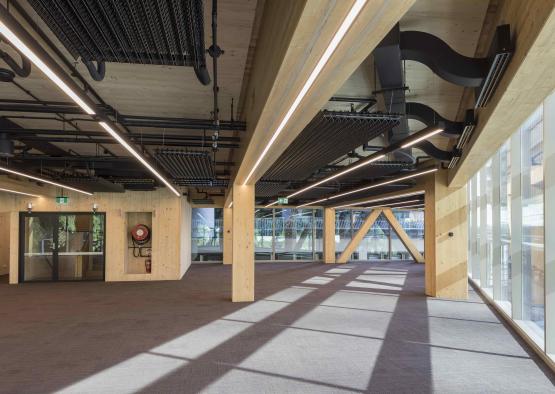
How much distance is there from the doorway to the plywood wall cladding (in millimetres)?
224

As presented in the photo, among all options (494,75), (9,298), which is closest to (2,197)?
(9,298)

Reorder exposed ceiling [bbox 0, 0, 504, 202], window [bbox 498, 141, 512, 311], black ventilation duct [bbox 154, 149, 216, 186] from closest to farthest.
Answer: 1. exposed ceiling [bbox 0, 0, 504, 202]
2. black ventilation duct [bbox 154, 149, 216, 186]
3. window [bbox 498, 141, 512, 311]

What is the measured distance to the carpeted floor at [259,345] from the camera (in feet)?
14.2

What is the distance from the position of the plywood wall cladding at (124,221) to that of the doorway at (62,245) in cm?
22

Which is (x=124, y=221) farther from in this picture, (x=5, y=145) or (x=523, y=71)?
(x=523, y=71)

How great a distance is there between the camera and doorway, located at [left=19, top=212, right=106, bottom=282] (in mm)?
→ 12281

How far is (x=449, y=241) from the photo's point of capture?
950cm

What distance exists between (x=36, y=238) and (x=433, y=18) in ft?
42.3

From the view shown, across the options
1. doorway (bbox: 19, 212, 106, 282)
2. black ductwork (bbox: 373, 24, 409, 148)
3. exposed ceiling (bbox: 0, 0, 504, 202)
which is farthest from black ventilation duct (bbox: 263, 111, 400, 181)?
doorway (bbox: 19, 212, 106, 282)

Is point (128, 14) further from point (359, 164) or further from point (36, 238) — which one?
point (36, 238)

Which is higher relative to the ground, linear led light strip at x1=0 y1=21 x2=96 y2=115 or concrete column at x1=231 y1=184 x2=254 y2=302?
linear led light strip at x1=0 y1=21 x2=96 y2=115

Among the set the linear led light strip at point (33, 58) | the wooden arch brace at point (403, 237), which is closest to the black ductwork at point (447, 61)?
the linear led light strip at point (33, 58)

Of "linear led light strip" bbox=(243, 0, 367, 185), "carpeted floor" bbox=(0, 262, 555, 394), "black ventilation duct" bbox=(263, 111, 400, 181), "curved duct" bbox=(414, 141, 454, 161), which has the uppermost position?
"curved duct" bbox=(414, 141, 454, 161)

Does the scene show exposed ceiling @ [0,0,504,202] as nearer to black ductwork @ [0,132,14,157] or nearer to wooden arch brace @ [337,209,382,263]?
black ductwork @ [0,132,14,157]
